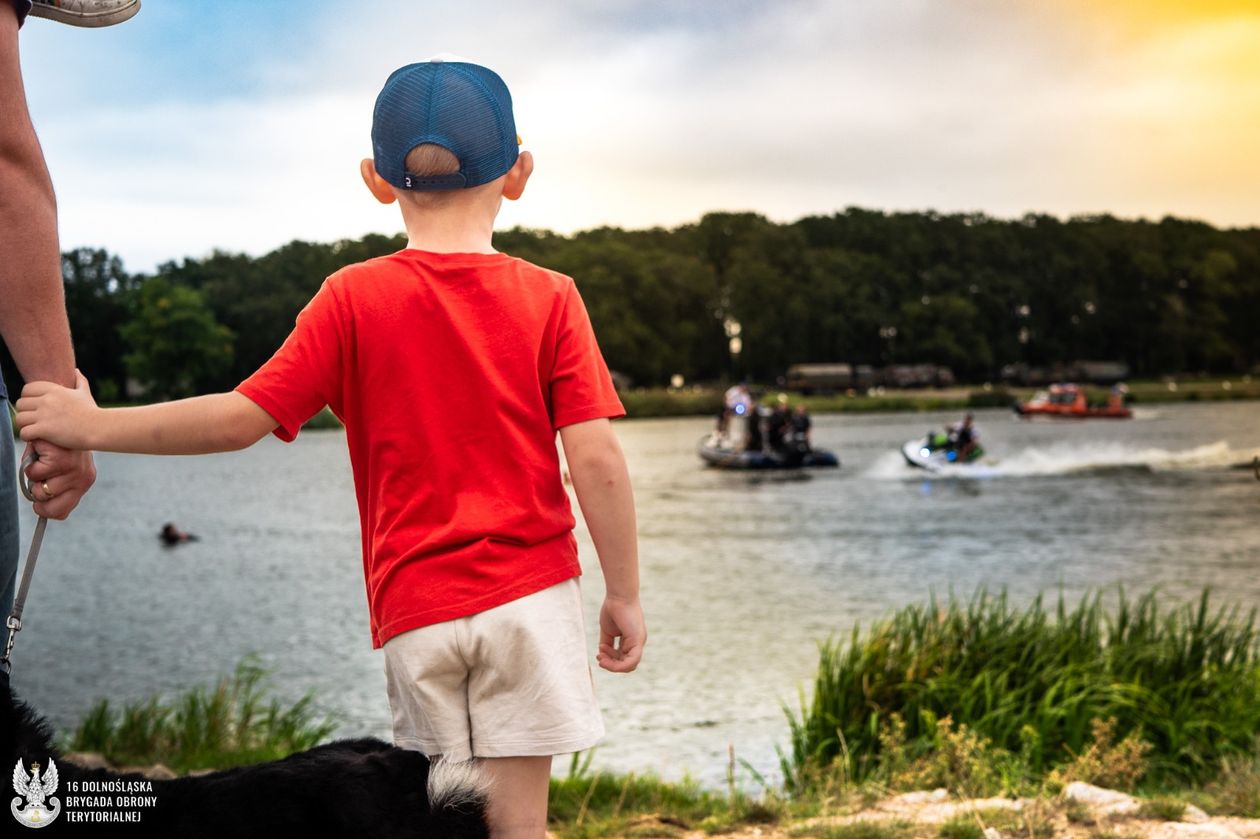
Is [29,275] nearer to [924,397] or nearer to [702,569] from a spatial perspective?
[702,569]

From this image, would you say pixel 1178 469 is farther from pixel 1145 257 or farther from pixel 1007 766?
pixel 1145 257

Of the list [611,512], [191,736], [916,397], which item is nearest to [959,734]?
[611,512]

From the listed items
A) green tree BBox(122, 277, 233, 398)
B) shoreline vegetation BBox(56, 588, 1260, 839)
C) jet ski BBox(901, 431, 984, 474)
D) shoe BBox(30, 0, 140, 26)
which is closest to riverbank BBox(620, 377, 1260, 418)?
green tree BBox(122, 277, 233, 398)

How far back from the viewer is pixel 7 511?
1793 mm

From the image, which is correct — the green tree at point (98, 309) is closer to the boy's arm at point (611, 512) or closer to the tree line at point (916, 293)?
the tree line at point (916, 293)

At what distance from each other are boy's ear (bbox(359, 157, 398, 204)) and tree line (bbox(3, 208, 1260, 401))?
73666 mm

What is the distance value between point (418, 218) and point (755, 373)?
89.3 meters

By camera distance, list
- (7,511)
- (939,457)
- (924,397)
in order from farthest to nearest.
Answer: (924,397)
(939,457)
(7,511)

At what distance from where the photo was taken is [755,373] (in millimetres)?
90750

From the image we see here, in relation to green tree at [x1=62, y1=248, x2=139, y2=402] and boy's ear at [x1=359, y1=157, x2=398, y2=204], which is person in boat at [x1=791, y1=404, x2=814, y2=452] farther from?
boy's ear at [x1=359, y1=157, x2=398, y2=204]

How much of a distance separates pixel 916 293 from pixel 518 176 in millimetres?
94511

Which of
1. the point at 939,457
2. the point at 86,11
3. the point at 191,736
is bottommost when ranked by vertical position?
the point at 939,457

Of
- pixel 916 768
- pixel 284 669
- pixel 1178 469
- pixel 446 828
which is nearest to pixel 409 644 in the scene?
pixel 446 828

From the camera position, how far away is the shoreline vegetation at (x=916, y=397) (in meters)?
82.9
